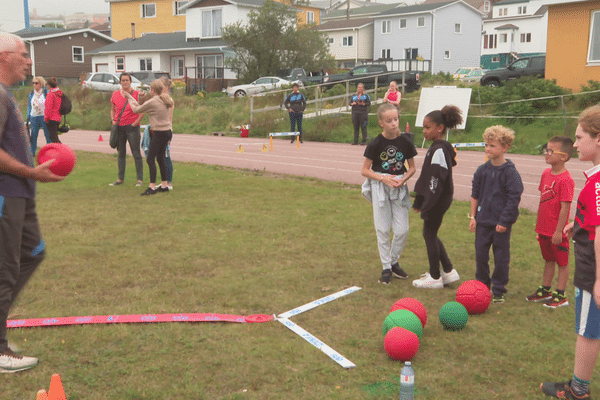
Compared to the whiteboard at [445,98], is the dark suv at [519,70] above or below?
above

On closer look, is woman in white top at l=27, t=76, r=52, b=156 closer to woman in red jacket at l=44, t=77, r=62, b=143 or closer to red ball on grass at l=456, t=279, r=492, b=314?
woman in red jacket at l=44, t=77, r=62, b=143

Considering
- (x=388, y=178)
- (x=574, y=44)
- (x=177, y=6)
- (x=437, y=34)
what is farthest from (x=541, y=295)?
(x=177, y=6)

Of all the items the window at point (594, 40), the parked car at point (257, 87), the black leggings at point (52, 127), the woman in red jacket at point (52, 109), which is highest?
the window at point (594, 40)

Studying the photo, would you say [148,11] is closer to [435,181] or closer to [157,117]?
[157,117]

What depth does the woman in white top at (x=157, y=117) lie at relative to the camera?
10289mm

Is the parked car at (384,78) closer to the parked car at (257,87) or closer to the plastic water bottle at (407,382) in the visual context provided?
the parked car at (257,87)

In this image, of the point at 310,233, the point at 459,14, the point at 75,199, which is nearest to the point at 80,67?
the point at 459,14

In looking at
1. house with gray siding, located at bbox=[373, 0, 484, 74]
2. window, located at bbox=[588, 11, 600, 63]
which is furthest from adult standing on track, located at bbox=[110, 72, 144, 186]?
house with gray siding, located at bbox=[373, 0, 484, 74]

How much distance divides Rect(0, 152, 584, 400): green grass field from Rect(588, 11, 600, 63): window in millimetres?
16721

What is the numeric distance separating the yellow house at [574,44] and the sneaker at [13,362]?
76.3ft

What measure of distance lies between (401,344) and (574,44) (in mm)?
22726

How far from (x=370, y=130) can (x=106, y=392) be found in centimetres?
1997

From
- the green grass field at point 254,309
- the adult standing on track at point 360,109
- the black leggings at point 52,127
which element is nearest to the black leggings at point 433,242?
the green grass field at point 254,309

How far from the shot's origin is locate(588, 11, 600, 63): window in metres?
22.5
